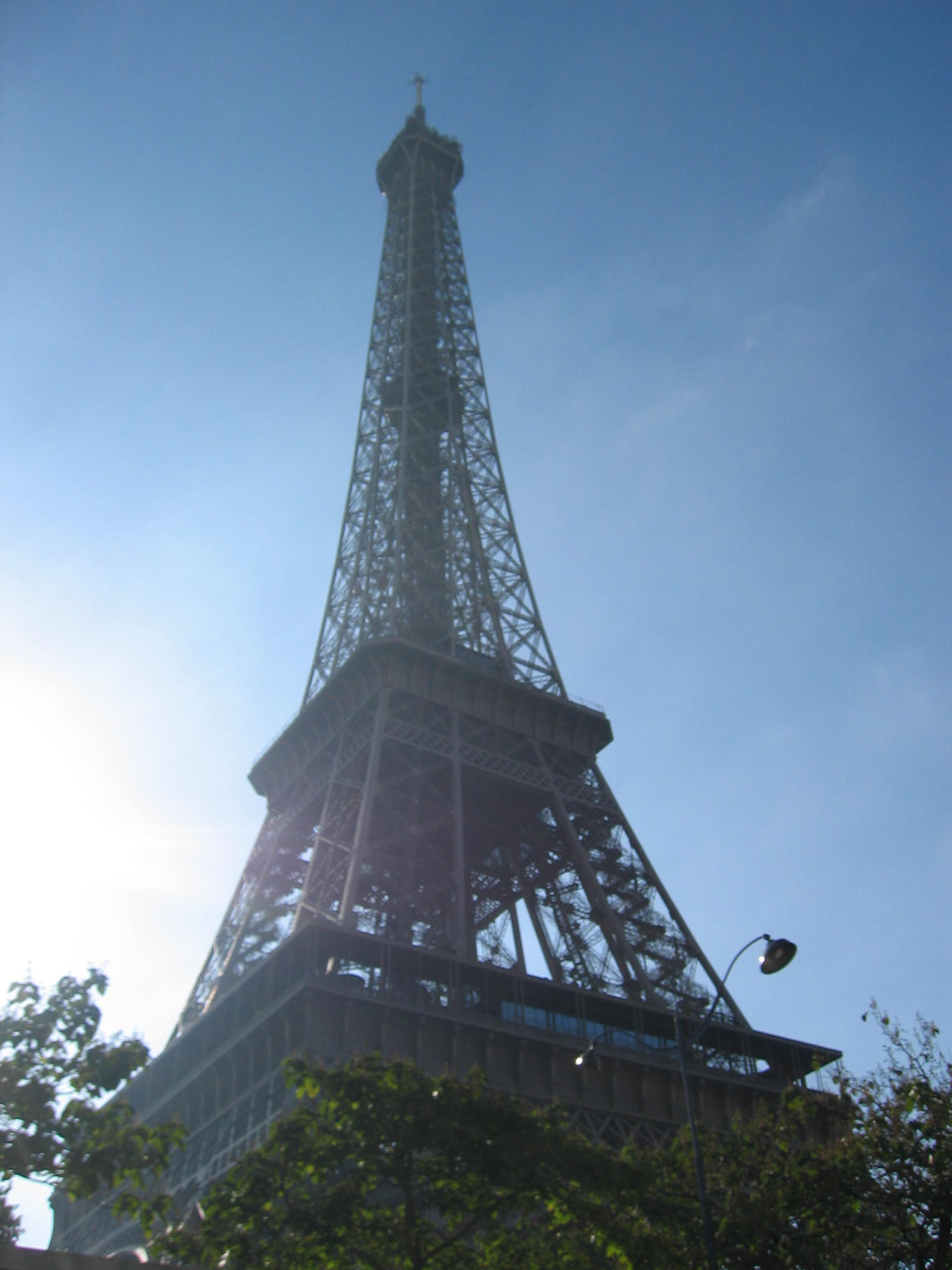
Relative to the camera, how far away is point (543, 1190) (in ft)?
75.6

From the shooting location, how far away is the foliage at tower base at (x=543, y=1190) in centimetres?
2234

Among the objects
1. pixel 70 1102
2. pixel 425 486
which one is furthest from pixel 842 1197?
pixel 425 486

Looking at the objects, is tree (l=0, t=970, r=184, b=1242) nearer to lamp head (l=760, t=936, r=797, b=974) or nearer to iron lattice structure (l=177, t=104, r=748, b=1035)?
lamp head (l=760, t=936, r=797, b=974)

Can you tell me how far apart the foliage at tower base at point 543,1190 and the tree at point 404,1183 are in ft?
0.12

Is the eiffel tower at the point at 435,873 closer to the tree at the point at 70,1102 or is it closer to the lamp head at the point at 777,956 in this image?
the lamp head at the point at 777,956

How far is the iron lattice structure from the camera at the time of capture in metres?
51.8

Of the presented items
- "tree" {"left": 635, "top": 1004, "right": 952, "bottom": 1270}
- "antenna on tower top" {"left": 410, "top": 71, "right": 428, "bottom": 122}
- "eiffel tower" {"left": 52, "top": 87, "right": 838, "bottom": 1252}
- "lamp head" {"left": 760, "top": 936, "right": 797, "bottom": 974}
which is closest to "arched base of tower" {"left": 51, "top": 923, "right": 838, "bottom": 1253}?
"eiffel tower" {"left": 52, "top": 87, "right": 838, "bottom": 1252}

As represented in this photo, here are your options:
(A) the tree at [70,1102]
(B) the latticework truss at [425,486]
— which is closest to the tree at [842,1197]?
(A) the tree at [70,1102]

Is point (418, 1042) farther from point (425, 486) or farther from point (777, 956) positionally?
point (425, 486)

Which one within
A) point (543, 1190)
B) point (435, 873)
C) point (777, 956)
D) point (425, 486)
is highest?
point (425, 486)

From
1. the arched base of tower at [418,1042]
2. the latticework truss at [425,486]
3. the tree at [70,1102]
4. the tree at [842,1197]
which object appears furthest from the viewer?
the latticework truss at [425,486]

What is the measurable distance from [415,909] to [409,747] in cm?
754

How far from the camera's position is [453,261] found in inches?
3632

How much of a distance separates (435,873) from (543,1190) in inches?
1333
